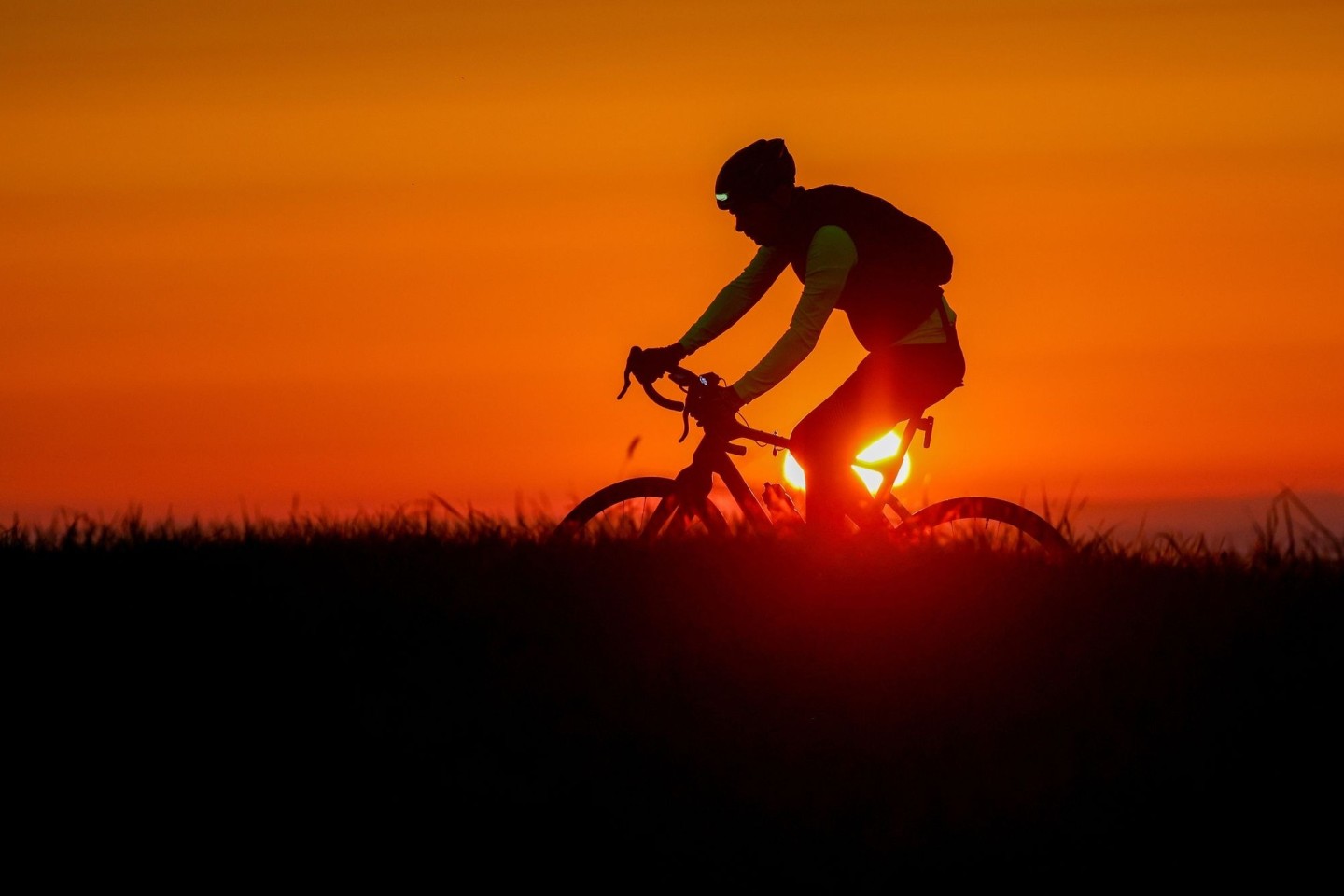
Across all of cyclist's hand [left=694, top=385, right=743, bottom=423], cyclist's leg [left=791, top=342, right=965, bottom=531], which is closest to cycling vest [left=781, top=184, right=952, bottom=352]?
cyclist's leg [left=791, top=342, right=965, bottom=531]

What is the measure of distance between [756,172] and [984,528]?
6.93 ft

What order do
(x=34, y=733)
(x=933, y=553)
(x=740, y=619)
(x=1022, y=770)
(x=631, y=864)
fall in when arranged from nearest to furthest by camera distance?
(x=631, y=864)
(x=1022, y=770)
(x=34, y=733)
(x=740, y=619)
(x=933, y=553)

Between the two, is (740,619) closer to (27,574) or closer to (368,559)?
(368,559)

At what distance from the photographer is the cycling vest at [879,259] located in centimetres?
870

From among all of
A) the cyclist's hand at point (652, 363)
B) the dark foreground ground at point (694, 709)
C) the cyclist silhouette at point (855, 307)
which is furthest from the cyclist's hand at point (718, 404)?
the dark foreground ground at point (694, 709)

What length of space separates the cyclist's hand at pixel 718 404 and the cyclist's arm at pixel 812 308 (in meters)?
0.12

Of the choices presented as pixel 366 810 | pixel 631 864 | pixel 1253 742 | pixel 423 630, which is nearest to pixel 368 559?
pixel 423 630

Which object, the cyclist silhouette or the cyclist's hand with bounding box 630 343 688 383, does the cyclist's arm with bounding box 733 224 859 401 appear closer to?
the cyclist silhouette

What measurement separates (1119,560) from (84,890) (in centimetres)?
497

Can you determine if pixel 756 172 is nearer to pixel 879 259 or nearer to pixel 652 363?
pixel 879 259

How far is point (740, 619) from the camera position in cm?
768

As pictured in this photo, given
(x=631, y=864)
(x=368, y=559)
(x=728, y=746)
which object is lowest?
(x=631, y=864)

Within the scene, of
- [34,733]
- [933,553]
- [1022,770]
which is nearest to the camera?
[1022,770]

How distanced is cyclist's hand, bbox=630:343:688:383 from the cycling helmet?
2.73ft
